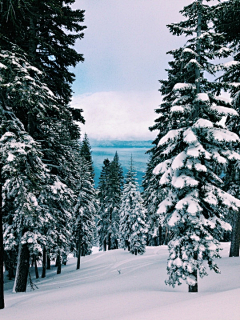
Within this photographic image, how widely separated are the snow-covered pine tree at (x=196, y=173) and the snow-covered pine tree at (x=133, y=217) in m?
26.8

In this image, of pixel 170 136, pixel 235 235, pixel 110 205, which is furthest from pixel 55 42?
pixel 110 205

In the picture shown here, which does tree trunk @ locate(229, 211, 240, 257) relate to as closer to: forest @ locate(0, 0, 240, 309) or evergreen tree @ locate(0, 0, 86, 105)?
forest @ locate(0, 0, 240, 309)

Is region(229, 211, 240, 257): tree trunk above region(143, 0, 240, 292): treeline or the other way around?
the other way around

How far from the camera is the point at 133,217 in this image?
34375mm

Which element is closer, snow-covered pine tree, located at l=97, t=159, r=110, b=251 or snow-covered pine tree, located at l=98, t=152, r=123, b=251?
snow-covered pine tree, located at l=98, t=152, r=123, b=251

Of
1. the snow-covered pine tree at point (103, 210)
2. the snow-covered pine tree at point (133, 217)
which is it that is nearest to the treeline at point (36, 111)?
the snow-covered pine tree at point (133, 217)

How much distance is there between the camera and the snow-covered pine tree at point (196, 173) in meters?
7.38

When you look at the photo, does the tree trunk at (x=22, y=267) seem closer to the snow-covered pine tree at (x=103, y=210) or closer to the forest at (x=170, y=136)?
the forest at (x=170, y=136)

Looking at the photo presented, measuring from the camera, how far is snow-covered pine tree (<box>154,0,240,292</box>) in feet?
24.2

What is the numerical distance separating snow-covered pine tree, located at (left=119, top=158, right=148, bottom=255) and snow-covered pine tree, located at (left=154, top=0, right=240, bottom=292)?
87.8 ft

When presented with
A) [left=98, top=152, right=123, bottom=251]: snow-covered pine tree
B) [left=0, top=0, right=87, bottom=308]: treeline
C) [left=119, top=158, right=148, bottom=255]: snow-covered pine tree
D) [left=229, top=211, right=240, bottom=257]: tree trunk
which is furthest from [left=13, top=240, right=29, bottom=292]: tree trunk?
[left=98, top=152, right=123, bottom=251]: snow-covered pine tree

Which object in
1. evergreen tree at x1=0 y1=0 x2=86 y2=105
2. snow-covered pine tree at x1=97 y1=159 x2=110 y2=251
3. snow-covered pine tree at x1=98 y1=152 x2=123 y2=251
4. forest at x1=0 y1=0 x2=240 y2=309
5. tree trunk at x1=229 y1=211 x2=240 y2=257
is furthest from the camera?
snow-covered pine tree at x1=97 y1=159 x2=110 y2=251

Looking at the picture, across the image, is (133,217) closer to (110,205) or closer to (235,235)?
(110,205)

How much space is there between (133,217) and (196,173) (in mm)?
27972
